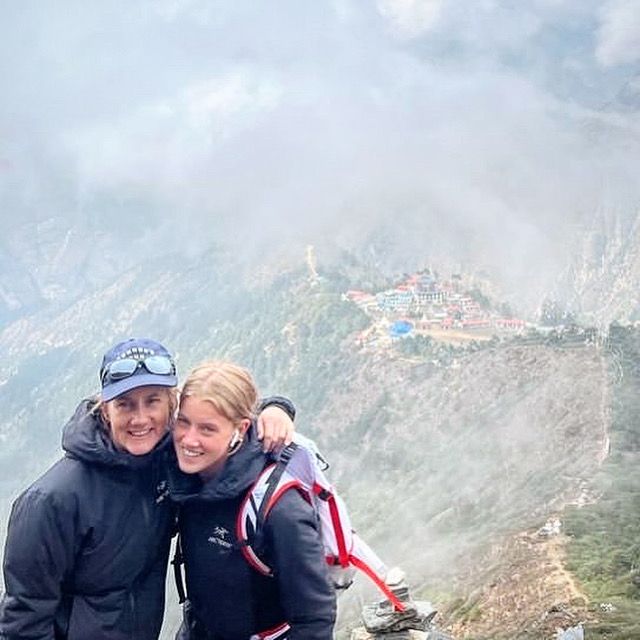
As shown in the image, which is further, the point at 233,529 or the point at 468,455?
the point at 468,455

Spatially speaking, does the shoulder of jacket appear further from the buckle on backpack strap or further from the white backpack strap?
the buckle on backpack strap

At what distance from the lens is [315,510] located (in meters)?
4.21

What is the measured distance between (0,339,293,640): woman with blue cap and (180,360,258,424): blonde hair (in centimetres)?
15

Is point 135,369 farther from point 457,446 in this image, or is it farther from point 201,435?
point 457,446

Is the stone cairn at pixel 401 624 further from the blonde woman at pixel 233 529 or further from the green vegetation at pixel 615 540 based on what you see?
the blonde woman at pixel 233 529

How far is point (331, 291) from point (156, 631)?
180 meters

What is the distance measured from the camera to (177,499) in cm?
421

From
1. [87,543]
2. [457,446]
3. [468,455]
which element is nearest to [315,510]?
[87,543]

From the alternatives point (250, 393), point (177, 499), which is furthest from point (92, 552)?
point (250, 393)

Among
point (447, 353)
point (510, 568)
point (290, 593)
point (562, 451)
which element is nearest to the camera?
point (290, 593)

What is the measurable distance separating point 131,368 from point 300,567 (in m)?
1.36

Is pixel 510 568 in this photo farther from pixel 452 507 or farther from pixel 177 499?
pixel 452 507

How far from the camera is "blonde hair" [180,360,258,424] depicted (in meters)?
4.18

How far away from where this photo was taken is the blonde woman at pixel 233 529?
404 cm
